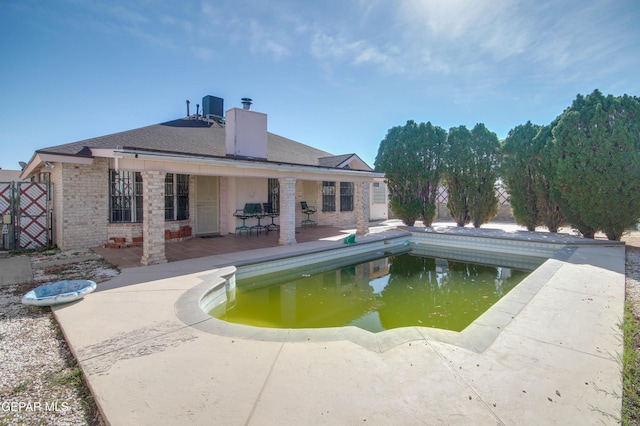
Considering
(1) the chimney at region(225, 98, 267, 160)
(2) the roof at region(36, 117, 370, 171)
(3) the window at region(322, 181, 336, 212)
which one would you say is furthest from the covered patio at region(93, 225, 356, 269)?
(3) the window at region(322, 181, 336, 212)

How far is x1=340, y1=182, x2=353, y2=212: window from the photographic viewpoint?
16.4 meters

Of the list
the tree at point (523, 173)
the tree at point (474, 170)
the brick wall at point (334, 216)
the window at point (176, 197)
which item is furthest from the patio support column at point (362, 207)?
the window at point (176, 197)

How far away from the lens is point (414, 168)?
592 inches

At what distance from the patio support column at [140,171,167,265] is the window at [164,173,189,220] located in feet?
11.5

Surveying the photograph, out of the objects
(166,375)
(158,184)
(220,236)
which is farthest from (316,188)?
(166,375)

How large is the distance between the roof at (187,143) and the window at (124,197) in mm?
1092

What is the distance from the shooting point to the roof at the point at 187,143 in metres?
8.53

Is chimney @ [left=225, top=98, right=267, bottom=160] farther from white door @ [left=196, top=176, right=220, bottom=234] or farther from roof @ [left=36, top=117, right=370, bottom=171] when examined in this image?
white door @ [left=196, top=176, right=220, bottom=234]

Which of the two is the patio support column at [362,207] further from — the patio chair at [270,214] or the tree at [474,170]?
the tree at [474,170]

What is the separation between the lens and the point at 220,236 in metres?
11.5

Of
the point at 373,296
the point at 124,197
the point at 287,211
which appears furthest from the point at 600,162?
the point at 124,197

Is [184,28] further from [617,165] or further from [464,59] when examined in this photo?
[617,165]

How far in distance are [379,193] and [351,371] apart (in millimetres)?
17116

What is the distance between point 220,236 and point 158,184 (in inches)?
185
